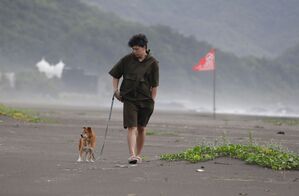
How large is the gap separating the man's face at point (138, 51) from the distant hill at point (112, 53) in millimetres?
104870

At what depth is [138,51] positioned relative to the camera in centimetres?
1132

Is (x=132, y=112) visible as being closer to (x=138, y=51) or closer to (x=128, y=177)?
(x=138, y=51)

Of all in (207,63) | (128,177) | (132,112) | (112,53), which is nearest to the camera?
(128,177)

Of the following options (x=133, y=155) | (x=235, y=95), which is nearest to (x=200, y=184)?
(x=133, y=155)

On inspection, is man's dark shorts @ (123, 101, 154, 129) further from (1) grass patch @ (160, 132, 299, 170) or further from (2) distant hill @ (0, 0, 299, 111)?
(2) distant hill @ (0, 0, 299, 111)

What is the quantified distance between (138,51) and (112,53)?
135 metres

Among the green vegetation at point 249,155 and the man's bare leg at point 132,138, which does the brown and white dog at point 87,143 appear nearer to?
the man's bare leg at point 132,138

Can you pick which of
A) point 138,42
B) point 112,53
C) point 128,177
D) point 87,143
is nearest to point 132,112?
point 87,143

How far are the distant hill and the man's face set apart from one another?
10487cm

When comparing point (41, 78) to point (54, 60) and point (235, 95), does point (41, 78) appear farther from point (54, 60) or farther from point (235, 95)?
point (235, 95)

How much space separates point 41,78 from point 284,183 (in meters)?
92.8

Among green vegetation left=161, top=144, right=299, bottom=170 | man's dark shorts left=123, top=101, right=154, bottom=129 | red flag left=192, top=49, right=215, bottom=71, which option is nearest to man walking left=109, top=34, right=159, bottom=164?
man's dark shorts left=123, top=101, right=154, bottom=129

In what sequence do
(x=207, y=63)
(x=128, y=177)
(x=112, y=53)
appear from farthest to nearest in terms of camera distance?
(x=112, y=53) < (x=207, y=63) < (x=128, y=177)

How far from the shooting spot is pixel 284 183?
356 inches
